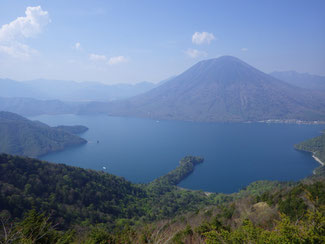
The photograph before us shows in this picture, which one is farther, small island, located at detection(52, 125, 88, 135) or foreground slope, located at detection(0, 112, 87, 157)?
small island, located at detection(52, 125, 88, 135)

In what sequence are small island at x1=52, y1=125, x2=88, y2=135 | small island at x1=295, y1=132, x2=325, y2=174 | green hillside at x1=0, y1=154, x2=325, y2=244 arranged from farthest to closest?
small island at x1=52, y1=125, x2=88, y2=135 < small island at x1=295, y1=132, x2=325, y2=174 < green hillside at x1=0, y1=154, x2=325, y2=244

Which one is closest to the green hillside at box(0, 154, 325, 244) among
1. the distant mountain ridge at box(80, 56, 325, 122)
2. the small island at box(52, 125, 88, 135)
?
the small island at box(52, 125, 88, 135)

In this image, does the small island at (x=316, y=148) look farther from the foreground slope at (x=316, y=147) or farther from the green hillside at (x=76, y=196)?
the green hillside at (x=76, y=196)

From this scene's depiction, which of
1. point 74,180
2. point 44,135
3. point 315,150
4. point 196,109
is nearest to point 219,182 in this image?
point 74,180

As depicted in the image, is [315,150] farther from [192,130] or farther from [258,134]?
[192,130]

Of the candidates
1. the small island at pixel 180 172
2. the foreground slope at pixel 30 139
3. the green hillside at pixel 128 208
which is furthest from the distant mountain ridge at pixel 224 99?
the green hillside at pixel 128 208

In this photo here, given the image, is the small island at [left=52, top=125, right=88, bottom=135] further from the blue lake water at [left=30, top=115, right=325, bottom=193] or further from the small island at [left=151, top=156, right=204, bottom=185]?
the small island at [left=151, top=156, right=204, bottom=185]
